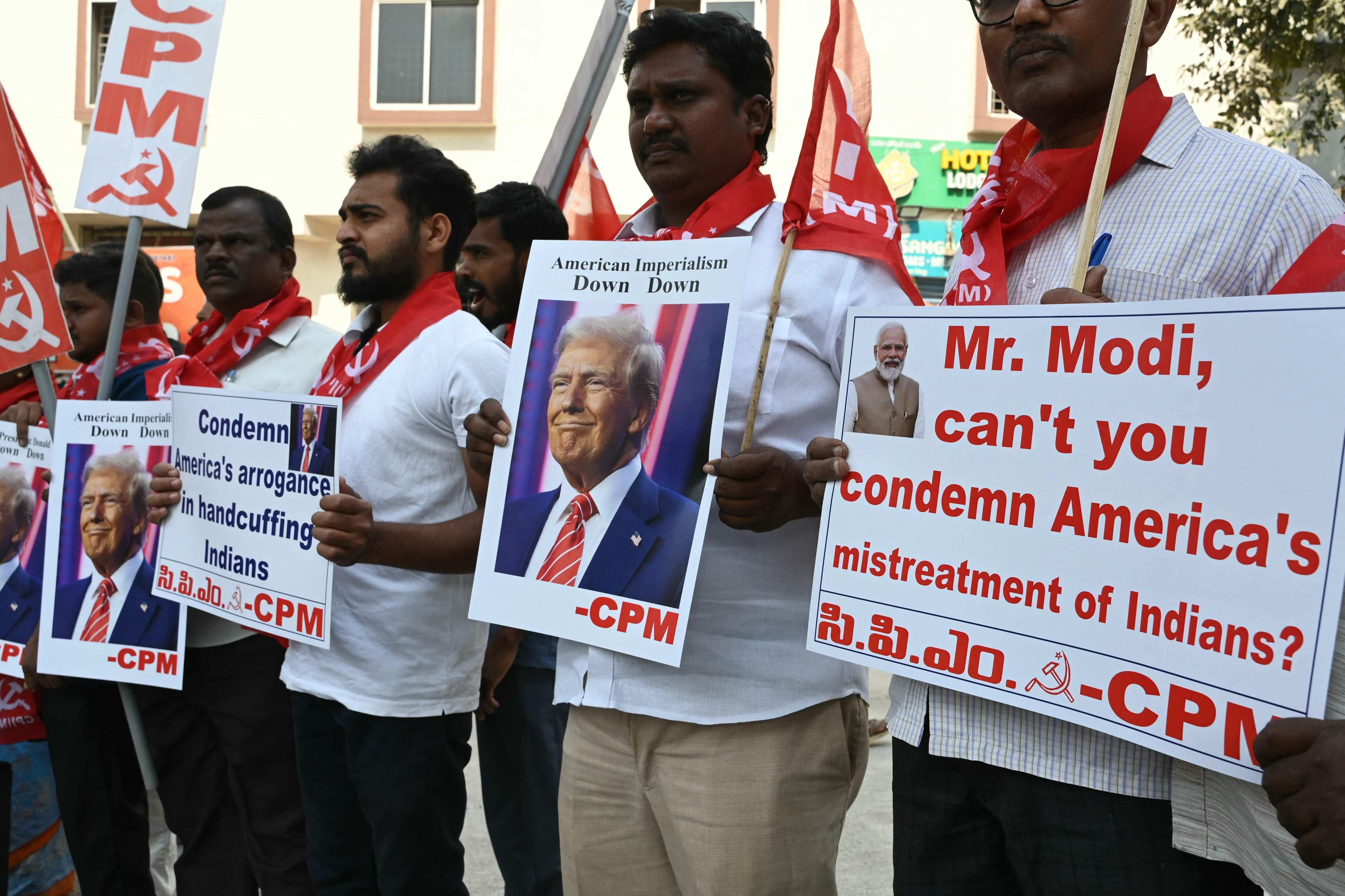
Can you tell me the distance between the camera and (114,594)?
113 inches

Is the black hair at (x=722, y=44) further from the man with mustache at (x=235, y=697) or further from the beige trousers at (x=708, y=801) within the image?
the man with mustache at (x=235, y=697)

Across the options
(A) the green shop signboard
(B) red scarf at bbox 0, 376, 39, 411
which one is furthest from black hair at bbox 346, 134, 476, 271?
(A) the green shop signboard

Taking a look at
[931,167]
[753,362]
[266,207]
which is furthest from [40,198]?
[931,167]

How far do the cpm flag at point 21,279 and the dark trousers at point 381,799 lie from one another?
4.42 feet

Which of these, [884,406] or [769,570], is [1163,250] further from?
[769,570]

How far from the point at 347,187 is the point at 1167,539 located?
12634mm

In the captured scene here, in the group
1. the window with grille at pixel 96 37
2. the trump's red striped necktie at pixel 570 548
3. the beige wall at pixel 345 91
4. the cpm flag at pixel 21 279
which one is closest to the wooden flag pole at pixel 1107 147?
the trump's red striped necktie at pixel 570 548

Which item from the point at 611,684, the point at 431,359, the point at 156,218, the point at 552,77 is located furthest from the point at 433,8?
the point at 611,684

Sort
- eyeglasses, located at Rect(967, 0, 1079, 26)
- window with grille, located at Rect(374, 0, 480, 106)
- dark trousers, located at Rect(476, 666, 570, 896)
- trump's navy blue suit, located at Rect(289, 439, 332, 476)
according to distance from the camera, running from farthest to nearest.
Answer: window with grille, located at Rect(374, 0, 480, 106) → dark trousers, located at Rect(476, 666, 570, 896) → trump's navy blue suit, located at Rect(289, 439, 332, 476) → eyeglasses, located at Rect(967, 0, 1079, 26)

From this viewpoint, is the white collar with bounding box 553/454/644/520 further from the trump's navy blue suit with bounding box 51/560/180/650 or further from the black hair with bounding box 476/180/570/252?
the black hair with bounding box 476/180/570/252

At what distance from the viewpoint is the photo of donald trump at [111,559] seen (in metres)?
2.85

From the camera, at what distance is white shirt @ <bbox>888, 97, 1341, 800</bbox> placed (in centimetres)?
131

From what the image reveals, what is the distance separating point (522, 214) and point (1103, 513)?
98.8 inches

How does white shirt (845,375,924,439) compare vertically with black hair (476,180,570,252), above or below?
below
